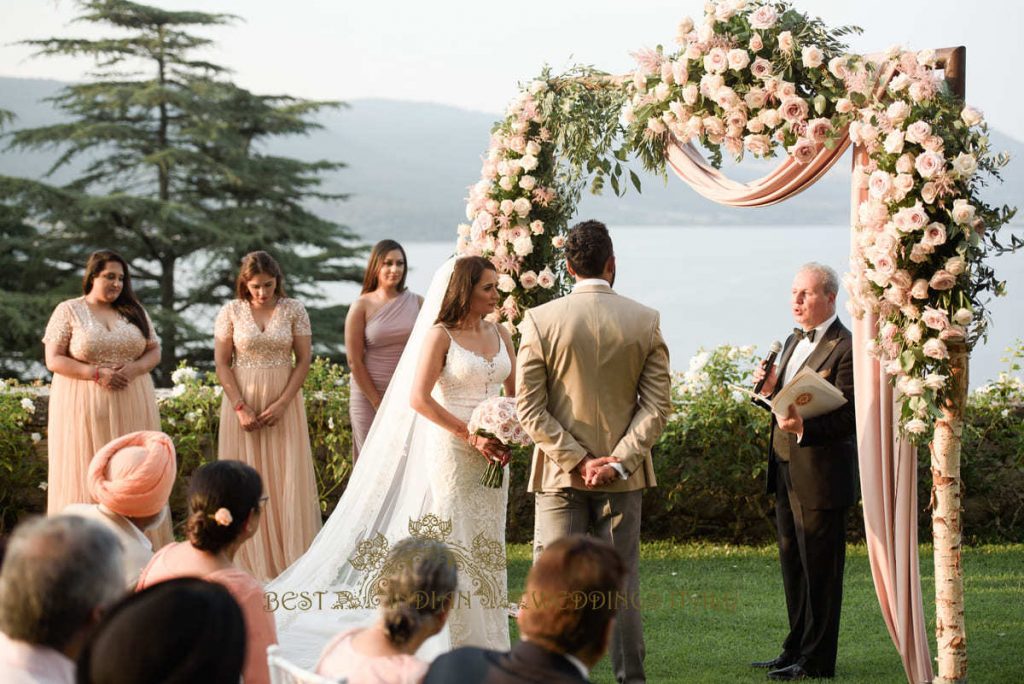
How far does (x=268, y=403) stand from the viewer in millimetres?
6723

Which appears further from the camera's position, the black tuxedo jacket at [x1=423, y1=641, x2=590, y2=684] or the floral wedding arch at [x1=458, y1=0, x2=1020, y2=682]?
the floral wedding arch at [x1=458, y1=0, x2=1020, y2=682]

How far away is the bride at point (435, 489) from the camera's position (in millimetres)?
5234

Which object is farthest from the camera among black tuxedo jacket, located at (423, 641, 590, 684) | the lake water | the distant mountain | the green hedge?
the distant mountain

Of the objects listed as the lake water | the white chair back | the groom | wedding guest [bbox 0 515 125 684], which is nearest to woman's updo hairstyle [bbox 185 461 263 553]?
the white chair back

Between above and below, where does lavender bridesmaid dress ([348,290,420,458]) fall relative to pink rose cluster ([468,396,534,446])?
above

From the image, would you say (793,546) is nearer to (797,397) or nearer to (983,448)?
(797,397)

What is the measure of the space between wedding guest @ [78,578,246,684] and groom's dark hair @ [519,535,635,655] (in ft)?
2.05

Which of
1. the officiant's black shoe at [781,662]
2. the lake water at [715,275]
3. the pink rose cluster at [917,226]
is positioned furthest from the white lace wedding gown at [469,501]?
the lake water at [715,275]

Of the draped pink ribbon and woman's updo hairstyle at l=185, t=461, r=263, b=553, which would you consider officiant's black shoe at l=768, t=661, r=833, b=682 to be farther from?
woman's updo hairstyle at l=185, t=461, r=263, b=553

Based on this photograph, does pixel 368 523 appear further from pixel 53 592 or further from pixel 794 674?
pixel 53 592

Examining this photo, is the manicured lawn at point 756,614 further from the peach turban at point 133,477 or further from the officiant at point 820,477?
the peach turban at point 133,477

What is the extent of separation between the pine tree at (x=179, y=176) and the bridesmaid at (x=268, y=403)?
1755 cm

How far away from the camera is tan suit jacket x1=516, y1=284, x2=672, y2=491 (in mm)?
4605

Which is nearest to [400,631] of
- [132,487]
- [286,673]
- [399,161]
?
[286,673]
